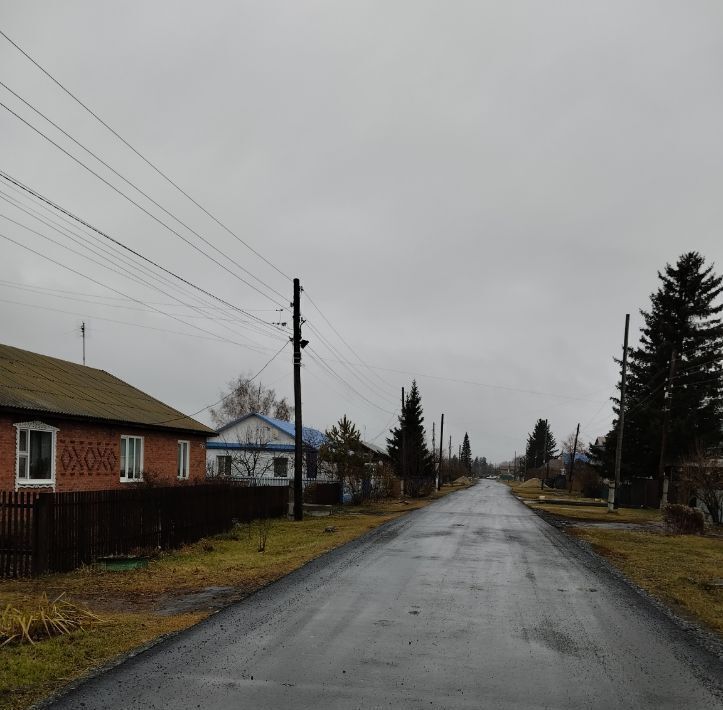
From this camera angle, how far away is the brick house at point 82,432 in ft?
63.4

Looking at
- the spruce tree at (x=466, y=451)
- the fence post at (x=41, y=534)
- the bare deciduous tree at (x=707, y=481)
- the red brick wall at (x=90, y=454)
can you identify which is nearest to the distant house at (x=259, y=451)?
the red brick wall at (x=90, y=454)

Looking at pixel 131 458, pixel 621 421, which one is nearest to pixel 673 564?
pixel 131 458

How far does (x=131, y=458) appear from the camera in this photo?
25.4 meters

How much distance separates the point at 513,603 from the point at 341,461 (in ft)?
92.7

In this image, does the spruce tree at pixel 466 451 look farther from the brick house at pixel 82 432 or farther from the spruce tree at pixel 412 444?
the brick house at pixel 82 432

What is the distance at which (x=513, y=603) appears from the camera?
10.3 m

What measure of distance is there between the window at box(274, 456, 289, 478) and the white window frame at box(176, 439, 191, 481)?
21942 millimetres

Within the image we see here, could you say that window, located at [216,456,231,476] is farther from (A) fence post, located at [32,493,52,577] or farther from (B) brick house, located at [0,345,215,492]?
(A) fence post, located at [32,493,52,577]

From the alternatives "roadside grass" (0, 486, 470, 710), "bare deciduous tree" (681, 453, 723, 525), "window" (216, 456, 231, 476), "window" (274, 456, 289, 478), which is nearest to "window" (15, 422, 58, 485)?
"roadside grass" (0, 486, 470, 710)

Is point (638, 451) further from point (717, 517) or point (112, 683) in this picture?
point (112, 683)

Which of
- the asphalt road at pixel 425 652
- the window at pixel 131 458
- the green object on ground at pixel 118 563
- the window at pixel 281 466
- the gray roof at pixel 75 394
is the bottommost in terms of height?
the window at pixel 281 466

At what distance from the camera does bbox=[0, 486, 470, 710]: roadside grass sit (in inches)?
257

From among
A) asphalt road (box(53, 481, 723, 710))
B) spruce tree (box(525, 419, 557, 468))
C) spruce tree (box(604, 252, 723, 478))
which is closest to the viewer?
asphalt road (box(53, 481, 723, 710))

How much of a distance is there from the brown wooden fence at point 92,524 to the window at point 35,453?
5.12 m
